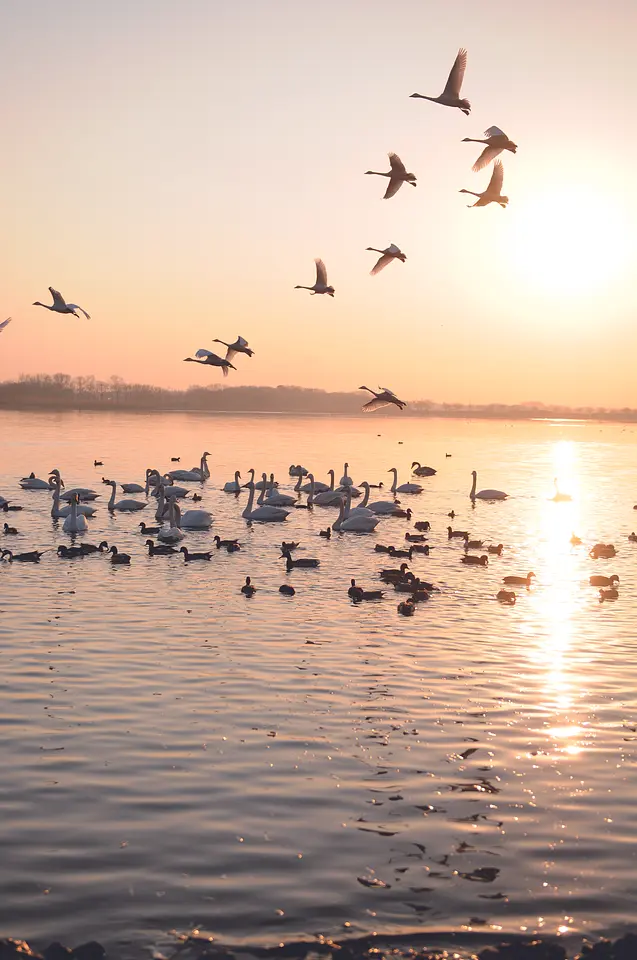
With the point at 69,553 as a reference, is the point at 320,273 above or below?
above

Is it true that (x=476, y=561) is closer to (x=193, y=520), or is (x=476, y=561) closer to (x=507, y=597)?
(x=507, y=597)

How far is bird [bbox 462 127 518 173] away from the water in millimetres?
10280

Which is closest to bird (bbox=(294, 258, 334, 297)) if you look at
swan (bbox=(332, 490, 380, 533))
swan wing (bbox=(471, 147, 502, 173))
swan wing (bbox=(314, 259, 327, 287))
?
swan wing (bbox=(314, 259, 327, 287))

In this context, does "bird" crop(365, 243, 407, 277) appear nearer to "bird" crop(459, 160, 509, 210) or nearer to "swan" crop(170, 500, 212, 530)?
"bird" crop(459, 160, 509, 210)

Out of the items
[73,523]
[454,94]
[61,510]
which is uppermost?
[454,94]

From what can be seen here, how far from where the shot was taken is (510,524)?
4828 centimetres

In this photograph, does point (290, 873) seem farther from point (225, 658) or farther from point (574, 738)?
point (225, 658)

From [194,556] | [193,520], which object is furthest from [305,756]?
[193,520]

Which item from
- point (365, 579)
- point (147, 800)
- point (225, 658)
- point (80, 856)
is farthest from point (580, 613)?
point (80, 856)

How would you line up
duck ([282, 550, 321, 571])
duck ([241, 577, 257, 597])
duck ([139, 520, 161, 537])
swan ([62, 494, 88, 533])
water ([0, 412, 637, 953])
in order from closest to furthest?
water ([0, 412, 637, 953]) < duck ([241, 577, 257, 597]) < duck ([282, 550, 321, 571]) < swan ([62, 494, 88, 533]) < duck ([139, 520, 161, 537])

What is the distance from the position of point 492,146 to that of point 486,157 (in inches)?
12.6

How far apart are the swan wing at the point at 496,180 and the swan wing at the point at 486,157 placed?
157cm

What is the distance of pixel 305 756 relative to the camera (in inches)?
585

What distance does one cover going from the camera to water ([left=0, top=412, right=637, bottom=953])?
34.9 ft
